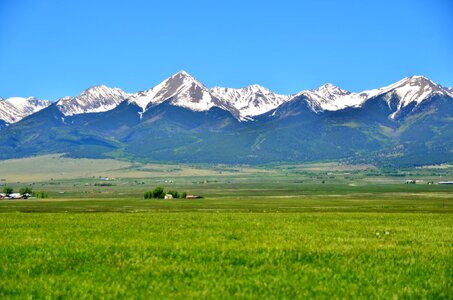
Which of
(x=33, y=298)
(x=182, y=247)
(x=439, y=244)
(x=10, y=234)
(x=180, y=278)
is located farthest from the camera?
(x=10, y=234)

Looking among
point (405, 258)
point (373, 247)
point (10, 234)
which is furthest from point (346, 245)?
point (10, 234)

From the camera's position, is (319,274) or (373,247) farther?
(373,247)

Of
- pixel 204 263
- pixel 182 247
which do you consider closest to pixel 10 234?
pixel 182 247

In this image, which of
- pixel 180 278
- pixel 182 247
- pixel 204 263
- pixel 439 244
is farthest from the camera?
pixel 439 244

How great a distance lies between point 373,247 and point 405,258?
3703 mm

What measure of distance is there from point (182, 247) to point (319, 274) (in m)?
8.97

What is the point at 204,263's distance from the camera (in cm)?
2570

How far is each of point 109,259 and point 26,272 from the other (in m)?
3.86

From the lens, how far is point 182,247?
98.8 feet

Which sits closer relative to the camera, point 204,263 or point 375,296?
point 375,296

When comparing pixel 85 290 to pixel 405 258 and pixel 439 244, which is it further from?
pixel 439 244

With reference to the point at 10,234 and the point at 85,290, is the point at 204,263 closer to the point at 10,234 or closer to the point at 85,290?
the point at 85,290

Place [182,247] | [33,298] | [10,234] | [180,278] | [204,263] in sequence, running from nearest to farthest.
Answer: [33,298]
[180,278]
[204,263]
[182,247]
[10,234]

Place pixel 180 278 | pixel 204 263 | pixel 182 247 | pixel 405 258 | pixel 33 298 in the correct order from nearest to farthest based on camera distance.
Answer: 1. pixel 33 298
2. pixel 180 278
3. pixel 204 263
4. pixel 405 258
5. pixel 182 247
